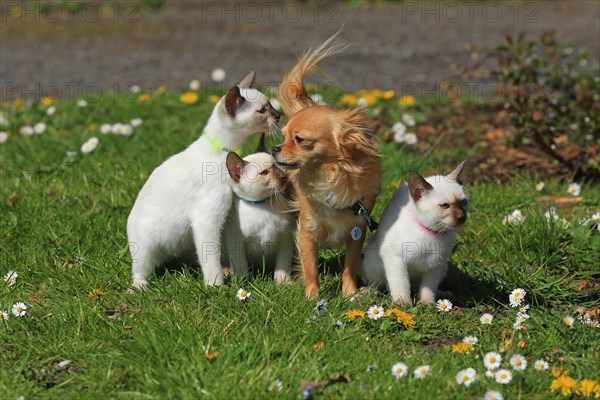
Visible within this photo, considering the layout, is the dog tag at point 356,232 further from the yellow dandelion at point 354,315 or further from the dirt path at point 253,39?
the dirt path at point 253,39

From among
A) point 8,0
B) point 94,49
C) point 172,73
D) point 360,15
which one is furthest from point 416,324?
point 8,0

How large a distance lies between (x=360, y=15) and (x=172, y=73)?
4.88 metres

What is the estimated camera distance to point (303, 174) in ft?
13.2

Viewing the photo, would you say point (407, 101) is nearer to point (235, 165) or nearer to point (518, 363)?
point (235, 165)

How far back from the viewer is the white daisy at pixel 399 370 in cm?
332

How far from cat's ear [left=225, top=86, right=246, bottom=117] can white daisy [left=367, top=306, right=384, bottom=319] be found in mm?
1225

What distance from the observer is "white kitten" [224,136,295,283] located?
165 inches

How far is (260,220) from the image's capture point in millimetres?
4258

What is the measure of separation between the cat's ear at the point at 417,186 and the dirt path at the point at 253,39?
4.52 meters

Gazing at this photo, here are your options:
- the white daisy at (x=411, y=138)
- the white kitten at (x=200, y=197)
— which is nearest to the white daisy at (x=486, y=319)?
the white kitten at (x=200, y=197)

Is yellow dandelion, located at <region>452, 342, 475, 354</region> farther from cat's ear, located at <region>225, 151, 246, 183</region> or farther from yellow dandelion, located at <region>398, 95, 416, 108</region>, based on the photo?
yellow dandelion, located at <region>398, 95, 416, 108</region>

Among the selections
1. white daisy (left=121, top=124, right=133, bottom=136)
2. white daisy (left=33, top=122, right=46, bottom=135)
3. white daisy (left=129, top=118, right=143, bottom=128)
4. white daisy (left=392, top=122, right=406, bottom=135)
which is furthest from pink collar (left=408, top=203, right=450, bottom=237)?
white daisy (left=33, top=122, right=46, bottom=135)

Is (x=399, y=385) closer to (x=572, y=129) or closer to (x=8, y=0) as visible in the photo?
(x=572, y=129)

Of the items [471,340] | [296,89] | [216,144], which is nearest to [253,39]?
[296,89]
